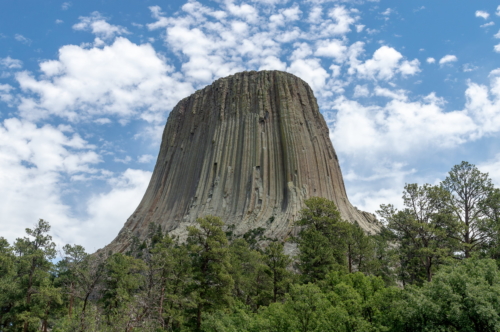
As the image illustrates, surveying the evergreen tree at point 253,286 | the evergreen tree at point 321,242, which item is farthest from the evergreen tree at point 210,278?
the evergreen tree at point 321,242

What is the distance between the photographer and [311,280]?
26594 millimetres

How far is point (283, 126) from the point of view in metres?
76.4

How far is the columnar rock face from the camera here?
6812 cm

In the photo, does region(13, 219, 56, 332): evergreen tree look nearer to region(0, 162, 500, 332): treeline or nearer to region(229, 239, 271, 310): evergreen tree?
region(0, 162, 500, 332): treeline

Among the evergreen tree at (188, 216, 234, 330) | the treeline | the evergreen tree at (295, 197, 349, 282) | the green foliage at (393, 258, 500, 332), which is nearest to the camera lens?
the green foliage at (393, 258, 500, 332)

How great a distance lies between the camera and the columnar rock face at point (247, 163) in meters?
68.1

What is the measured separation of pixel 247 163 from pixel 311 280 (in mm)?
48347

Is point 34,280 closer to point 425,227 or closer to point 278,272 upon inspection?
point 278,272

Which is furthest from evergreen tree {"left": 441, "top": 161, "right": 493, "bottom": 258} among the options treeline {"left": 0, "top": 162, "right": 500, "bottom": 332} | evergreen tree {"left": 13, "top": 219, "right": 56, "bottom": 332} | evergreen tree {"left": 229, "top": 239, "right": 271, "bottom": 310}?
evergreen tree {"left": 13, "top": 219, "right": 56, "bottom": 332}

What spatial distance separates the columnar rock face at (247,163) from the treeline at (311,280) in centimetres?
3052

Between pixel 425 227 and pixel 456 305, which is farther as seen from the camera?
pixel 425 227

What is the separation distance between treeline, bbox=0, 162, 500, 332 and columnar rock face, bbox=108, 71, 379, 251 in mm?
30518

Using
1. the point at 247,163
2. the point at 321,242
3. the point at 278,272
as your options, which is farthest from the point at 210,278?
the point at 247,163

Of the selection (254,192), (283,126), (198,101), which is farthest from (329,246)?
(198,101)
